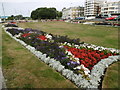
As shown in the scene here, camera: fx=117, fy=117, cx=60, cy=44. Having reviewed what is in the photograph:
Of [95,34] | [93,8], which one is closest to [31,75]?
[95,34]

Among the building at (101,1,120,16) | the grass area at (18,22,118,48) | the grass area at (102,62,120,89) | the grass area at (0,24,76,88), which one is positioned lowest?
the grass area at (102,62,120,89)

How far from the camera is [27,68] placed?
5.51 m

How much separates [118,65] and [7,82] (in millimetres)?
5250

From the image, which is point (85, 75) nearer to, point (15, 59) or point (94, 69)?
point (94, 69)

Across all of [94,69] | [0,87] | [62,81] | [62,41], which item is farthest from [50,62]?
[62,41]

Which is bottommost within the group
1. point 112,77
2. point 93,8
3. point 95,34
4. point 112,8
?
point 112,77

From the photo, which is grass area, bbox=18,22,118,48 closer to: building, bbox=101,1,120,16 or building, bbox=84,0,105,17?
building, bbox=101,1,120,16

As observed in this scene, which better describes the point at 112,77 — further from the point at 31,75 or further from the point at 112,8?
the point at 112,8

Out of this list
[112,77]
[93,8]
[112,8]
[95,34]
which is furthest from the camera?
[93,8]

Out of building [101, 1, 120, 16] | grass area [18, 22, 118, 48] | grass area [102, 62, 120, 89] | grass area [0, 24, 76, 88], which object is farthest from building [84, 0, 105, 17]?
grass area [0, 24, 76, 88]

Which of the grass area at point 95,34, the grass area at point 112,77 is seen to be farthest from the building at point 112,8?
the grass area at point 112,77

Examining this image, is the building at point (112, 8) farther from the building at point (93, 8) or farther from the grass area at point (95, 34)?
the grass area at point (95, 34)

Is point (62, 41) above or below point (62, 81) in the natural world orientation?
above

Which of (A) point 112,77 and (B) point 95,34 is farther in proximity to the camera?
(B) point 95,34
